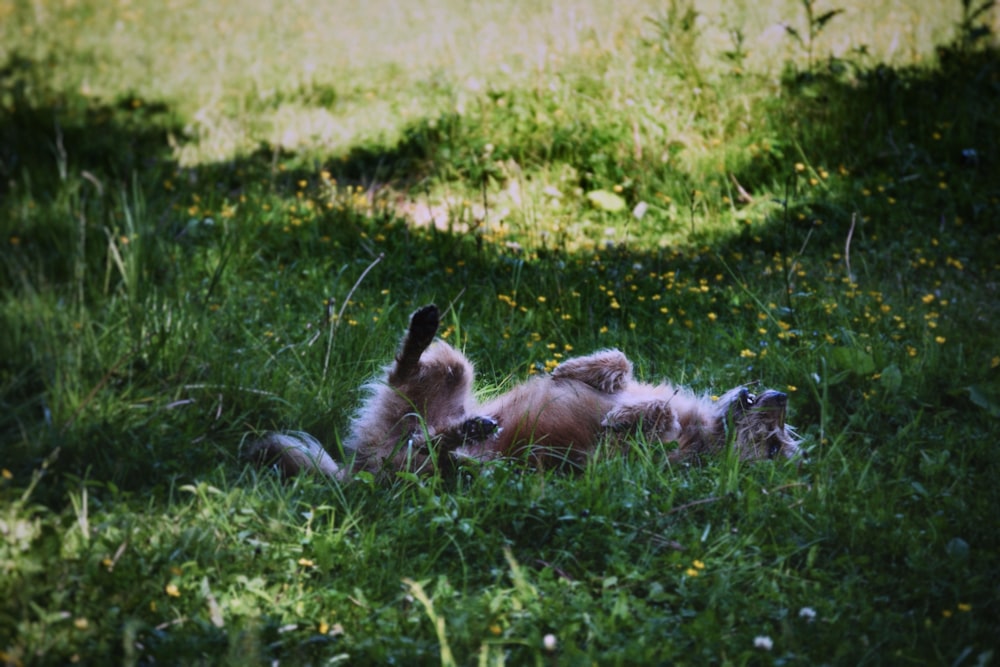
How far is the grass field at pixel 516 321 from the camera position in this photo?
2873 mm

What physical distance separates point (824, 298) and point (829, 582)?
6.81 ft

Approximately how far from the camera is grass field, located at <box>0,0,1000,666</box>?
2873 mm

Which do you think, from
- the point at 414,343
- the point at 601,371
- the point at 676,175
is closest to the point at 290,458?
the point at 414,343

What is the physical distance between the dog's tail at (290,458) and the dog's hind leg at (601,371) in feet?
3.57

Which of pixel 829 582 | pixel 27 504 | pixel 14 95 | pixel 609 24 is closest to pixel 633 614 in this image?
pixel 829 582

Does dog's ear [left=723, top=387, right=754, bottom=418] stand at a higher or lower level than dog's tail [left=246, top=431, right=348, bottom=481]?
higher

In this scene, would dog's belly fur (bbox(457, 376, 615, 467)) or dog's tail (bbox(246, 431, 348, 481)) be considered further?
dog's belly fur (bbox(457, 376, 615, 467))

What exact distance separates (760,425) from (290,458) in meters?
1.79

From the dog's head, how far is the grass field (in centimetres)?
13

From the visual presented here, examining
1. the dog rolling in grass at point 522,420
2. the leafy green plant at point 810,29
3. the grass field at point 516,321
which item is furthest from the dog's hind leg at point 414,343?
the leafy green plant at point 810,29

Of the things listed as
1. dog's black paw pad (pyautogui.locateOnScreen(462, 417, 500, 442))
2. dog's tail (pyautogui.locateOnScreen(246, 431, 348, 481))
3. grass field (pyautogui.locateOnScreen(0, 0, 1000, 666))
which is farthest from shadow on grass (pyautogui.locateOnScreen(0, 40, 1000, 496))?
dog's black paw pad (pyautogui.locateOnScreen(462, 417, 500, 442))

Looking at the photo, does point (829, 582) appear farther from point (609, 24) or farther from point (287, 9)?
point (287, 9)

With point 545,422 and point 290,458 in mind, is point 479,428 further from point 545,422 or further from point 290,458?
point 290,458

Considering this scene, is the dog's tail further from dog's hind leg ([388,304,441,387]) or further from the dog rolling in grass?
dog's hind leg ([388,304,441,387])
